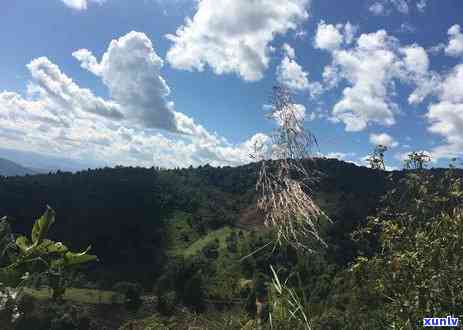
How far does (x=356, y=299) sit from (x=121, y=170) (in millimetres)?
201237

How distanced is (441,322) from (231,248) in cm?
12363

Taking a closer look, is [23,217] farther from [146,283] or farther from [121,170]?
[121,170]

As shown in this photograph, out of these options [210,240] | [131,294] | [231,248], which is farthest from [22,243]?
[210,240]

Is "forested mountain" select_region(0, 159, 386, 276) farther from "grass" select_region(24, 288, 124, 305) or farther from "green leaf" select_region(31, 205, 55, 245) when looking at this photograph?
"green leaf" select_region(31, 205, 55, 245)

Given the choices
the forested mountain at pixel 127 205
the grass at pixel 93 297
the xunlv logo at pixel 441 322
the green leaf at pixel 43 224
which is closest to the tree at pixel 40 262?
the green leaf at pixel 43 224

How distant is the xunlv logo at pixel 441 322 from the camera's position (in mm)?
2894

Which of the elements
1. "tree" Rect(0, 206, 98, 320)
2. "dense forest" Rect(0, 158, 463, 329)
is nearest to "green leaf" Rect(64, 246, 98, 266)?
"tree" Rect(0, 206, 98, 320)

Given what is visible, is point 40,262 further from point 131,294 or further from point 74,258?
point 131,294

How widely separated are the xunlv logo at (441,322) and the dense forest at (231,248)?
222 mm

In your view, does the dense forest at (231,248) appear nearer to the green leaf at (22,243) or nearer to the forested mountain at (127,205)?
the green leaf at (22,243)

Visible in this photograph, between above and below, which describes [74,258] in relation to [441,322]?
above

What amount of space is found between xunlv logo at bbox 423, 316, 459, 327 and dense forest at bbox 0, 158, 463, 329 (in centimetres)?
22

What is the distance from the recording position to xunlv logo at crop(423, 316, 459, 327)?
114 inches

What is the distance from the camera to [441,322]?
2.95 metres
